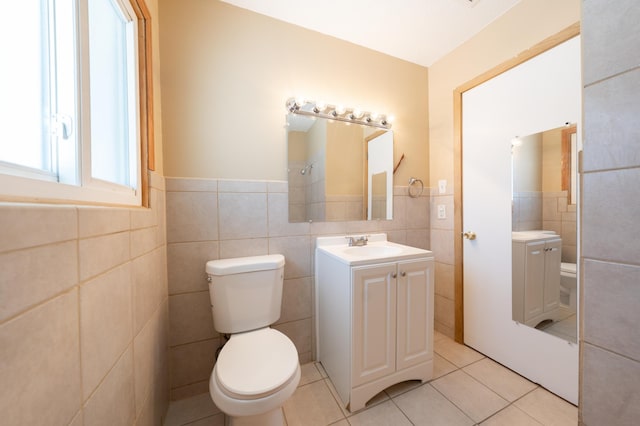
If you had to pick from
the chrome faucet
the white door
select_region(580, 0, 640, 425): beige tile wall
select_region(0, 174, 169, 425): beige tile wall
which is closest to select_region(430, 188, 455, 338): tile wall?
the white door

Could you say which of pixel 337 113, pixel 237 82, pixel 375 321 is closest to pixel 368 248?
pixel 375 321

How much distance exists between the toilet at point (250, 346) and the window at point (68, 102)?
2.05 ft

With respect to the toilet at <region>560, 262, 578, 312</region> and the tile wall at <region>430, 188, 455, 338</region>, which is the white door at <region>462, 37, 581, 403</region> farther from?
the toilet at <region>560, 262, 578, 312</region>

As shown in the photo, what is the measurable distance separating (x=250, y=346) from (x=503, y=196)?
1.88 m

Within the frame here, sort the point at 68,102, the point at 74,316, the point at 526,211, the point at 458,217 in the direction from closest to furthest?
the point at 74,316 → the point at 68,102 → the point at 526,211 → the point at 458,217

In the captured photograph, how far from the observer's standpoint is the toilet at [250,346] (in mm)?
893

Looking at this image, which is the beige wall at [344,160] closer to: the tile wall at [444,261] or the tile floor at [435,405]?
the tile wall at [444,261]

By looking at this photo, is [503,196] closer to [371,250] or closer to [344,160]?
[371,250]

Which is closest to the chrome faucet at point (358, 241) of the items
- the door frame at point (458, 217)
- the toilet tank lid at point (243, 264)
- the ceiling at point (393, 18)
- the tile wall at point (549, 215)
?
the toilet tank lid at point (243, 264)

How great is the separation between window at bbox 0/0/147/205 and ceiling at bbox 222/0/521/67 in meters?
0.96

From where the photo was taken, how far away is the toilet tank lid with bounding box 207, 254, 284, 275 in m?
1.28

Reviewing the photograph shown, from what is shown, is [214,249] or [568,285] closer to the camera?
[568,285]

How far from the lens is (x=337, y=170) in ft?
5.74

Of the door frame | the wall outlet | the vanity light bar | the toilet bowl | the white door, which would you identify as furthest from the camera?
the wall outlet
